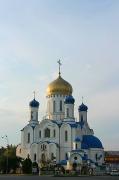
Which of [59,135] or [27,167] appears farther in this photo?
[59,135]

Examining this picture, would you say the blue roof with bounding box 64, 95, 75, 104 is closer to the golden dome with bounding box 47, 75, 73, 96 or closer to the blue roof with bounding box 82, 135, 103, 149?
the golden dome with bounding box 47, 75, 73, 96

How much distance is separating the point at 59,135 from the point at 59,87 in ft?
31.6

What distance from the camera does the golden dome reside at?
3113 inches

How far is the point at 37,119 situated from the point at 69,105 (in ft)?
25.5

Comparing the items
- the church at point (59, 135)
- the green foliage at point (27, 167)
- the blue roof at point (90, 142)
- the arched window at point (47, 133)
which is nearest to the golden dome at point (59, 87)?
the church at point (59, 135)

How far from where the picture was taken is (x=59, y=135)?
76.1 metres

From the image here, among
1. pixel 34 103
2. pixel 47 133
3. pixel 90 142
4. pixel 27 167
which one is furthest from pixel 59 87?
pixel 27 167

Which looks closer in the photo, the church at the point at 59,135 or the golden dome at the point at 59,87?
the church at the point at 59,135

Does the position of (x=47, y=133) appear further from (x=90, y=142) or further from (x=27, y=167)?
(x=27, y=167)

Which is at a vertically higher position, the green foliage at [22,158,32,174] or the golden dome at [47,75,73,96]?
the golden dome at [47,75,73,96]

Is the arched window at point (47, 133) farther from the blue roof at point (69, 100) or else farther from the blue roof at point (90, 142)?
the blue roof at point (90, 142)

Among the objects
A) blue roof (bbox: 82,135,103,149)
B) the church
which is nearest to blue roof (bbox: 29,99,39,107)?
the church

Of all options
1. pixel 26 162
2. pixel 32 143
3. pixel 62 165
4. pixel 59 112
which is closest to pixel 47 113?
pixel 59 112

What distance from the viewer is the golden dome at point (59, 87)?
79.1 meters
